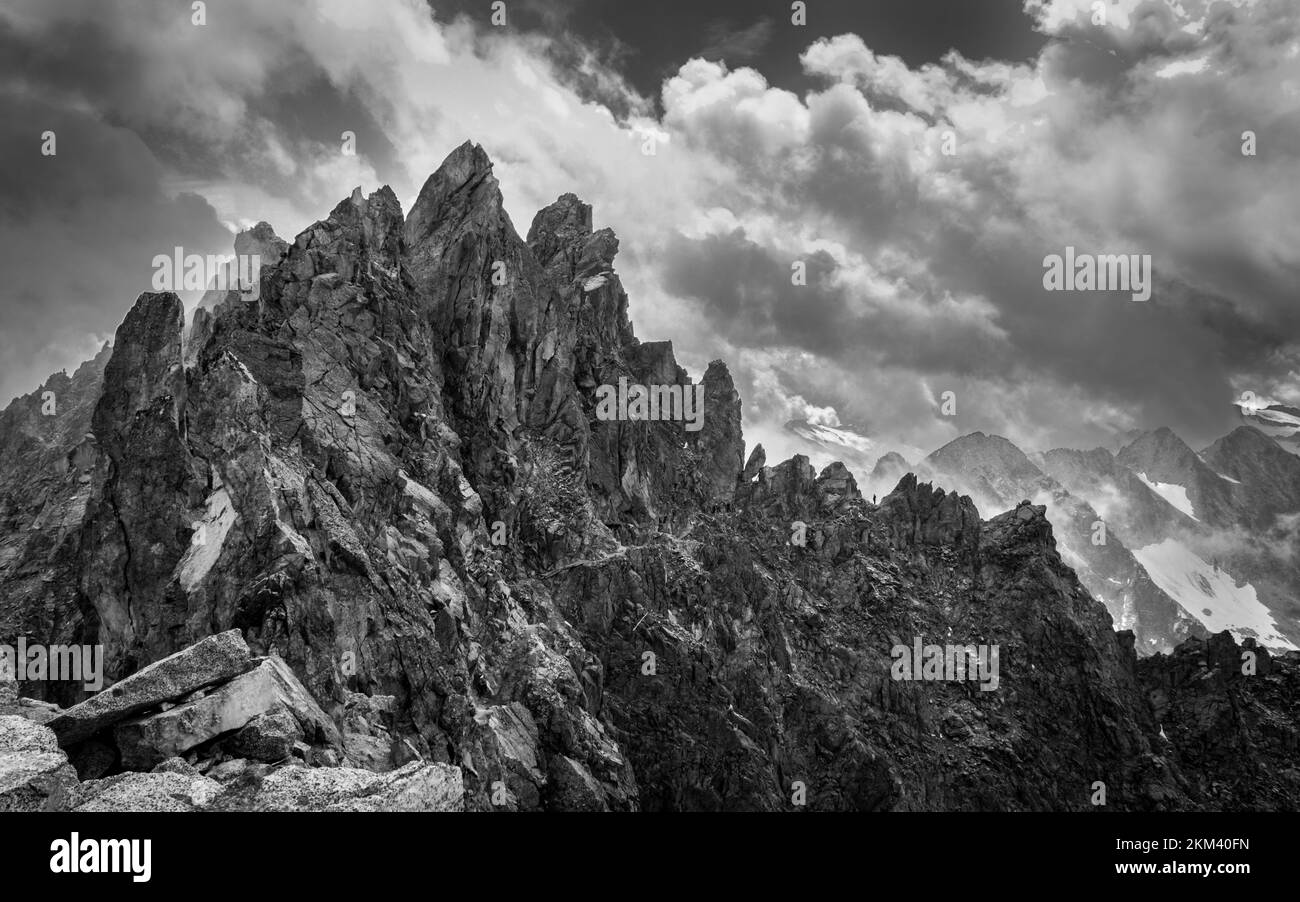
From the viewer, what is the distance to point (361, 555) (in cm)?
5284

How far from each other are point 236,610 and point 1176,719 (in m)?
136

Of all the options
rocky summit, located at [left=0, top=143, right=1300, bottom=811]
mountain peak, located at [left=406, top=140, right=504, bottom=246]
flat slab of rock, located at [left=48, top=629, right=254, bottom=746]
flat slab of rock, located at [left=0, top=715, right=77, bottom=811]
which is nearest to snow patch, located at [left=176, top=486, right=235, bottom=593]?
rocky summit, located at [left=0, top=143, right=1300, bottom=811]

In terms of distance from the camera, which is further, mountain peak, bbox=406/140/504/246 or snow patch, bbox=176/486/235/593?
mountain peak, bbox=406/140/504/246

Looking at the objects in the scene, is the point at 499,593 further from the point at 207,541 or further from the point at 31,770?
the point at 31,770

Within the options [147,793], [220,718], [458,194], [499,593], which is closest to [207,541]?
[220,718]

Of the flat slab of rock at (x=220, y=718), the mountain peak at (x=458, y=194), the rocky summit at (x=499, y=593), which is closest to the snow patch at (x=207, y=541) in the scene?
the rocky summit at (x=499, y=593)

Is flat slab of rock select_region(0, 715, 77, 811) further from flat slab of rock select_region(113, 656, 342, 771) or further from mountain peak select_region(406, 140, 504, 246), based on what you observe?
mountain peak select_region(406, 140, 504, 246)

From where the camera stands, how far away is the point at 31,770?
64.5 ft

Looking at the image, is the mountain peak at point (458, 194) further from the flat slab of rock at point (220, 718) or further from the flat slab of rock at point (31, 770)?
the flat slab of rock at point (31, 770)

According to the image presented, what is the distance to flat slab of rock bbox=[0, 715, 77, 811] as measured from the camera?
19031mm

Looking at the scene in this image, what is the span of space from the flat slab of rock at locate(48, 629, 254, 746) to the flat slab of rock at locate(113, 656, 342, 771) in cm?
45

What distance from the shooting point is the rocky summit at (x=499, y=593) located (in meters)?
36.4
